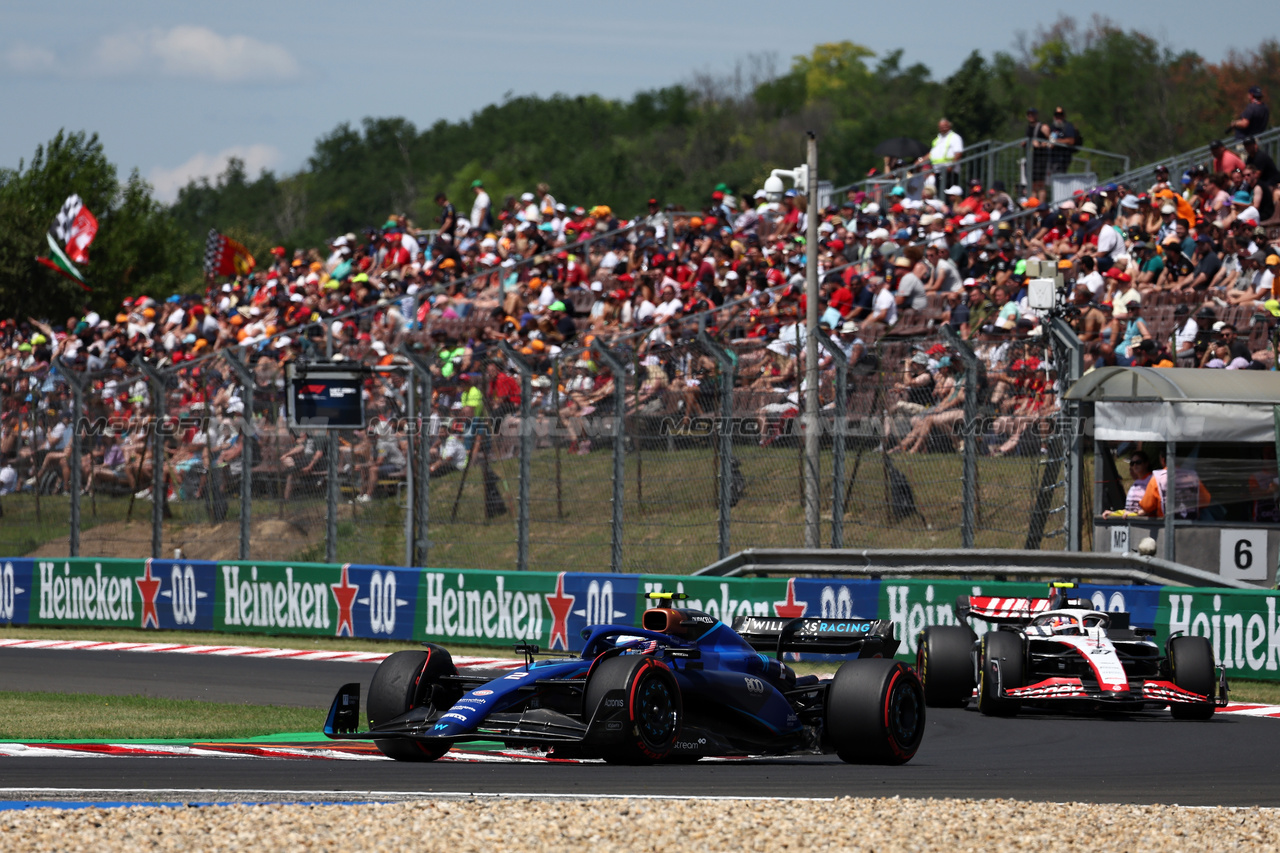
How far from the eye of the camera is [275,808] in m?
6.83

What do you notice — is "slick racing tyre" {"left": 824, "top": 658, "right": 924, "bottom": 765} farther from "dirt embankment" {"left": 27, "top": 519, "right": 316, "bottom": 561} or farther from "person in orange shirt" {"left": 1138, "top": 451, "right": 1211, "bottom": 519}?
"dirt embankment" {"left": 27, "top": 519, "right": 316, "bottom": 561}

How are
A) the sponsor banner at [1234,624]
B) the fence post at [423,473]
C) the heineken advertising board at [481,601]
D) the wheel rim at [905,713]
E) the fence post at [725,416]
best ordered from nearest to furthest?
1. the wheel rim at [905,713]
2. the sponsor banner at [1234,624]
3. the heineken advertising board at [481,601]
4. the fence post at [725,416]
5. the fence post at [423,473]

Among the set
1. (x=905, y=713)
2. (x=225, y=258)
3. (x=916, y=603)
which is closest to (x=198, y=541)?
(x=916, y=603)

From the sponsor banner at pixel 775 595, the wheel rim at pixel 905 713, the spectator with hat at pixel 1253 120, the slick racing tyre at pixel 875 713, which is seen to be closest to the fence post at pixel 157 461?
the sponsor banner at pixel 775 595

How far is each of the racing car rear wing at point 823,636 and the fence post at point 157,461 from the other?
11967 mm

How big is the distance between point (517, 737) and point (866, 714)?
1.93 m

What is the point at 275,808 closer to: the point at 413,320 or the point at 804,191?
the point at 804,191

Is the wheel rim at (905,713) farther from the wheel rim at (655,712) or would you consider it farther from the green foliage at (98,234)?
the green foliage at (98,234)

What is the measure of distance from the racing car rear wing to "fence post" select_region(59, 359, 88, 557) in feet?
42.4

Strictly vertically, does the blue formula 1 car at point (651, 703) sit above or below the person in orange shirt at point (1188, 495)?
below

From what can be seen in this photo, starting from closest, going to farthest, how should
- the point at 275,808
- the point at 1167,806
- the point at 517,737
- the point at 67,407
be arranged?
the point at 275,808 → the point at 1167,806 → the point at 517,737 → the point at 67,407

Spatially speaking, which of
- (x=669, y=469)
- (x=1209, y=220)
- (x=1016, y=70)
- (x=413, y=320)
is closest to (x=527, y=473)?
(x=669, y=469)

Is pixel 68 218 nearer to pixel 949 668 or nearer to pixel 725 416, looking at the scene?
pixel 725 416

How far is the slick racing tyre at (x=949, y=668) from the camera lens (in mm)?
12641
